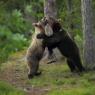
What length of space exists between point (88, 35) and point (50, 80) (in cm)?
179

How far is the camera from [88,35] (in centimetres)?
1003

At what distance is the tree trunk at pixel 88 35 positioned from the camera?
9922 millimetres

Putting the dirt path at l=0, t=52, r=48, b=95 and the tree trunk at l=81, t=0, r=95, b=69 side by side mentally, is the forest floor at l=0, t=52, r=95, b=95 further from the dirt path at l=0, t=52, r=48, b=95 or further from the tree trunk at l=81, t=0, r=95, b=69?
the tree trunk at l=81, t=0, r=95, b=69

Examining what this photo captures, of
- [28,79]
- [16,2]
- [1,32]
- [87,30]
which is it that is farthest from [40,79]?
[1,32]

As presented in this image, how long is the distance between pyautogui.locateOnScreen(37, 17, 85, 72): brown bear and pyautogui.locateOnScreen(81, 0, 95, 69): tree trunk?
0.32 meters

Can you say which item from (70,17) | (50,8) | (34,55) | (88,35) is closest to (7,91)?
(34,55)

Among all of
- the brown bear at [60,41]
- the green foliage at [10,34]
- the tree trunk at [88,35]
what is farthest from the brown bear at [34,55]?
the green foliage at [10,34]

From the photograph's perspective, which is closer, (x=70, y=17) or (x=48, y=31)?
(x=48, y=31)

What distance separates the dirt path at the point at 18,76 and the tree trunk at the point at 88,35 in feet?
6.09

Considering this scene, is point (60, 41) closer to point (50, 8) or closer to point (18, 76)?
point (18, 76)

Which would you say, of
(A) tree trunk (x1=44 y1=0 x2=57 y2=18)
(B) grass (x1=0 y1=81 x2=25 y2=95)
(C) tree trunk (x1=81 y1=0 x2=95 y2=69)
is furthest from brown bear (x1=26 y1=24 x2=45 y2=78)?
(B) grass (x1=0 y1=81 x2=25 y2=95)

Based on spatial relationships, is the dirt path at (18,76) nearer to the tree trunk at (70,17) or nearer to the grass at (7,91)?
the grass at (7,91)

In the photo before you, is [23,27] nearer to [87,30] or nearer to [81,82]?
[81,82]

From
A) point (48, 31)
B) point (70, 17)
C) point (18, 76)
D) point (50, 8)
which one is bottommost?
point (18, 76)
